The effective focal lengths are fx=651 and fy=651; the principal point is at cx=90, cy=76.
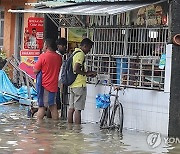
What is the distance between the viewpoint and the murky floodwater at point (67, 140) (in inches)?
391

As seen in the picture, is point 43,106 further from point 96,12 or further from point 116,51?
point 96,12

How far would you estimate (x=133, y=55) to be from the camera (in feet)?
42.1

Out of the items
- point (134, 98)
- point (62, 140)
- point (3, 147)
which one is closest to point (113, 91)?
point (134, 98)

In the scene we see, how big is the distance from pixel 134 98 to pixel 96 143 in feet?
6.51

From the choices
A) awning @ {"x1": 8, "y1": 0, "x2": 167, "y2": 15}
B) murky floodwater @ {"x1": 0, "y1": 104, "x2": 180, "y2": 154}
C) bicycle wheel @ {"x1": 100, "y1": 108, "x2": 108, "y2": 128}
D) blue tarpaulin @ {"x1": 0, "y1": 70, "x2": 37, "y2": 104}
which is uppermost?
awning @ {"x1": 8, "y1": 0, "x2": 167, "y2": 15}

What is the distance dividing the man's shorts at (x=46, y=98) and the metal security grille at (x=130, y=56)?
97 centimetres

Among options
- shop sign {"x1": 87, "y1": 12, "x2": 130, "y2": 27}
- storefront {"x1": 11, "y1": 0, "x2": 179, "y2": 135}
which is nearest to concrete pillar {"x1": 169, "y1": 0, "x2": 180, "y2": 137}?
storefront {"x1": 11, "y1": 0, "x2": 179, "y2": 135}

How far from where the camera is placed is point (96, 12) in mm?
11438

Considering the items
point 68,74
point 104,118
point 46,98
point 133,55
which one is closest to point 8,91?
point 46,98

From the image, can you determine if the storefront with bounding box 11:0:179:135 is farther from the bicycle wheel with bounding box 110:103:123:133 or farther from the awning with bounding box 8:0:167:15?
A: the bicycle wheel with bounding box 110:103:123:133

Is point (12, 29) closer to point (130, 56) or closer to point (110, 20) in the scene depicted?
point (110, 20)

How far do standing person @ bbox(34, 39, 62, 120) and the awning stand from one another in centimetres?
80

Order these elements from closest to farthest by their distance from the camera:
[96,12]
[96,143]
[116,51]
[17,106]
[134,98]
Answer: [96,143]
[96,12]
[134,98]
[116,51]
[17,106]

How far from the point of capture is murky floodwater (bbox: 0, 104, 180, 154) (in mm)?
9922
